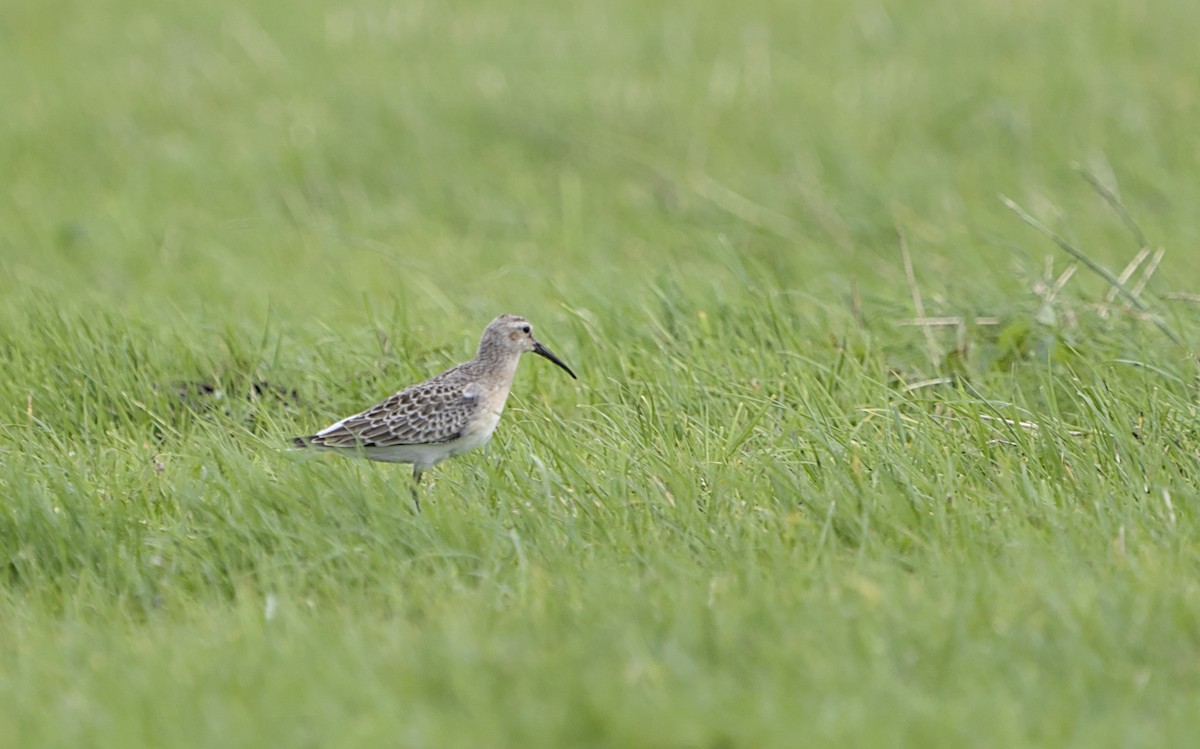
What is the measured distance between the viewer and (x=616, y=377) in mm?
7242

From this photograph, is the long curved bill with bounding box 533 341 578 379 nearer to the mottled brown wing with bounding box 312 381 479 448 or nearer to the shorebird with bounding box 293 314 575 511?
the shorebird with bounding box 293 314 575 511

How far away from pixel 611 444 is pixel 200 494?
155 cm

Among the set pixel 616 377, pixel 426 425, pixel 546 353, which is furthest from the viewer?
pixel 616 377

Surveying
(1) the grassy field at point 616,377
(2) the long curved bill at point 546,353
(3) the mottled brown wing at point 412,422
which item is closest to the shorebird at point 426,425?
(3) the mottled brown wing at point 412,422

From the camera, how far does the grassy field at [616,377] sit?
14.2 ft

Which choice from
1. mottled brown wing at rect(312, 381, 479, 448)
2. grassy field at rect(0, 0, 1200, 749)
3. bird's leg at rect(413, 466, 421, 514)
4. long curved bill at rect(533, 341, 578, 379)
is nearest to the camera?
grassy field at rect(0, 0, 1200, 749)

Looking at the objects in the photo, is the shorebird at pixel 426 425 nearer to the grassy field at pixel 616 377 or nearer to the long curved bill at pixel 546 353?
the grassy field at pixel 616 377

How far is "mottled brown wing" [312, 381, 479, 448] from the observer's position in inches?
246

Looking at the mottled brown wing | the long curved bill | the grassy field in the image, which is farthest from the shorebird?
the long curved bill

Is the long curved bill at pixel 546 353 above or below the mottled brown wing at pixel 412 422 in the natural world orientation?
below

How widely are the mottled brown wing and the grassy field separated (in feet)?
0.64

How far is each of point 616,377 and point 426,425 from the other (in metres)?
1.26

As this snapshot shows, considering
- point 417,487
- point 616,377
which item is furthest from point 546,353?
point 417,487

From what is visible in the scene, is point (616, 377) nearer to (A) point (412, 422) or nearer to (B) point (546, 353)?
(B) point (546, 353)
